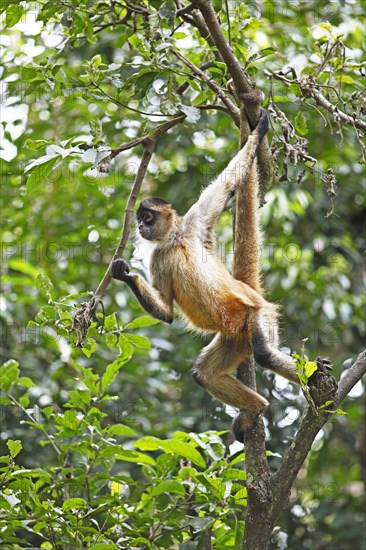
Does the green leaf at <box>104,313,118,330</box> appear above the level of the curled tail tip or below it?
below

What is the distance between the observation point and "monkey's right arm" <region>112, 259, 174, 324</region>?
5.24 m

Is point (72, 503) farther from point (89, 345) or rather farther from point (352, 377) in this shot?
point (352, 377)

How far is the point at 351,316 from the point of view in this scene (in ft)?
31.5

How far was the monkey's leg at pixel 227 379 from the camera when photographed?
5422mm

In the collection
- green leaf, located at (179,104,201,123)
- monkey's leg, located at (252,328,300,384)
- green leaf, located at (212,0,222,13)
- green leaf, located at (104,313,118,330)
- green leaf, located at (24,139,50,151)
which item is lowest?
monkey's leg, located at (252,328,300,384)

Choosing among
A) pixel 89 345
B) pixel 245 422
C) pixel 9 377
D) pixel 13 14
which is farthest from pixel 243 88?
pixel 9 377

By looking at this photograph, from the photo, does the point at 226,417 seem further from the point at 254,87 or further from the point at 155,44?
the point at 155,44

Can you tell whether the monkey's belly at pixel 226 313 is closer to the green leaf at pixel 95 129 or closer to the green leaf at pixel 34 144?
the green leaf at pixel 95 129

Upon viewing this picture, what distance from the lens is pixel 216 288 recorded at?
19.0 feet

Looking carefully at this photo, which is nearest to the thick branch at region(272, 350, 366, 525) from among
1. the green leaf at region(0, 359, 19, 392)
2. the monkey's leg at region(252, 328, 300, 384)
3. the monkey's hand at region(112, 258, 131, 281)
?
the monkey's leg at region(252, 328, 300, 384)

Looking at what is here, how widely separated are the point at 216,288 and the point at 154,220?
2.62ft

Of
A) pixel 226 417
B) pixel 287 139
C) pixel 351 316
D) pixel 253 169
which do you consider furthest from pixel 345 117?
pixel 351 316

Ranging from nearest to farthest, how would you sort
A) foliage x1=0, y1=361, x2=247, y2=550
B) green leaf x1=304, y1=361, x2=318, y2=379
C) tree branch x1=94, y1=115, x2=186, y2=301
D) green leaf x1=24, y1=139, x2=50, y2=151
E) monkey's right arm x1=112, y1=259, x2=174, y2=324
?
green leaf x1=304, y1=361, x2=318, y2=379 < foliage x1=0, y1=361, x2=247, y2=550 < tree branch x1=94, y1=115, x2=186, y2=301 < green leaf x1=24, y1=139, x2=50, y2=151 < monkey's right arm x1=112, y1=259, x2=174, y2=324

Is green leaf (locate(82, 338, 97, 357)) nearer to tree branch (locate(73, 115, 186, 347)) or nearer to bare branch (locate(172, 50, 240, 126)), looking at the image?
tree branch (locate(73, 115, 186, 347))
